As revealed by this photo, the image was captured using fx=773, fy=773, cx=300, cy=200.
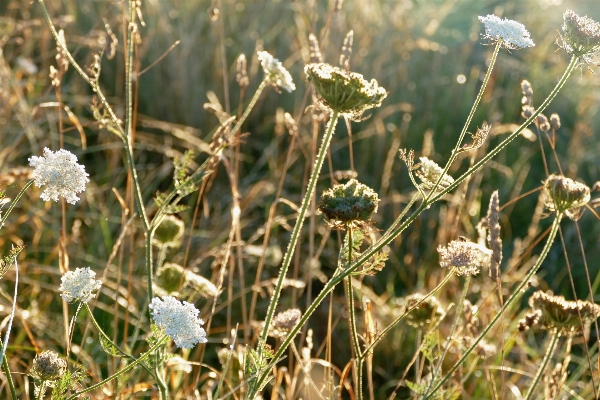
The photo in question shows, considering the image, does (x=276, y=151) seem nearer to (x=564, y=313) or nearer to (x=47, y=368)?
(x=564, y=313)

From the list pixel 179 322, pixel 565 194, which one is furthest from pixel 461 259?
pixel 179 322

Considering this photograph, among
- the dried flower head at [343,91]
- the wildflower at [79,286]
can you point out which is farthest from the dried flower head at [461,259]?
the wildflower at [79,286]

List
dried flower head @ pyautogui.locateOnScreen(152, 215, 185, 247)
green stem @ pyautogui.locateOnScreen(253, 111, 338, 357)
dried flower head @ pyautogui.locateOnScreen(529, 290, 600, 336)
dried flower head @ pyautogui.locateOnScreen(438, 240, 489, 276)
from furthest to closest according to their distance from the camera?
1. dried flower head @ pyautogui.locateOnScreen(152, 215, 185, 247)
2. dried flower head @ pyautogui.locateOnScreen(529, 290, 600, 336)
3. dried flower head @ pyautogui.locateOnScreen(438, 240, 489, 276)
4. green stem @ pyautogui.locateOnScreen(253, 111, 338, 357)

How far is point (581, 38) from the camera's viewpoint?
1.26 m

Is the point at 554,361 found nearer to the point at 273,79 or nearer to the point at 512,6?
the point at 273,79

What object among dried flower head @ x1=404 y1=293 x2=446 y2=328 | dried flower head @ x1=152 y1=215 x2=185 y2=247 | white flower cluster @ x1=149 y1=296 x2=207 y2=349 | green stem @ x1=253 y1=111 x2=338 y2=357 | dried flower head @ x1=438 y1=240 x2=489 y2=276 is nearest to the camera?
white flower cluster @ x1=149 y1=296 x2=207 y2=349

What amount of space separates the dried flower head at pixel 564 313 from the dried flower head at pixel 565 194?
22 centimetres

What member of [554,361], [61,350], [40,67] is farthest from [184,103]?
[554,361]

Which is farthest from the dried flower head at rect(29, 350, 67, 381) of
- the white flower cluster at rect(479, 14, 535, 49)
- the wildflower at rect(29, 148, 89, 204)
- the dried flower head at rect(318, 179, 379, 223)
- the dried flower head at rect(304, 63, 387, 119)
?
the white flower cluster at rect(479, 14, 535, 49)

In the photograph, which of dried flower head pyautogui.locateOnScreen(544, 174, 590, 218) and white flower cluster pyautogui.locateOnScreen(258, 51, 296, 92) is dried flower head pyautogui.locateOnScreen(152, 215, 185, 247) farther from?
dried flower head pyautogui.locateOnScreen(544, 174, 590, 218)

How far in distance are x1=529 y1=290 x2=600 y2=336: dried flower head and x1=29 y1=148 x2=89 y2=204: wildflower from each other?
965 millimetres

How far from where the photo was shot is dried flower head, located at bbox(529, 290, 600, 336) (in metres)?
1.56

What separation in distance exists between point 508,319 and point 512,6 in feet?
10.4

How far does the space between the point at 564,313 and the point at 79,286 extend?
3.16 ft
